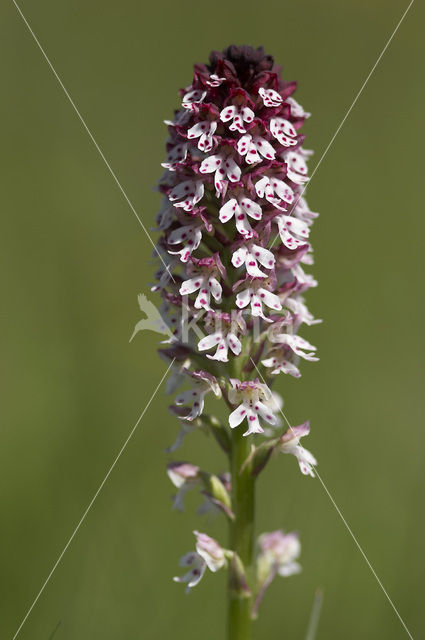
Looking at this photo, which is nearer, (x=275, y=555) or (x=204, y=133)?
(x=204, y=133)

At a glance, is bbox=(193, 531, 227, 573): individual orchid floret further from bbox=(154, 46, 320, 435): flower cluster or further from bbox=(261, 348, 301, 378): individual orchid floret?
bbox=(261, 348, 301, 378): individual orchid floret

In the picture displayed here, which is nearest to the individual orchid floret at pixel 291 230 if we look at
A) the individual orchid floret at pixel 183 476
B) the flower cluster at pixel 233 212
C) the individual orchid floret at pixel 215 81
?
the flower cluster at pixel 233 212

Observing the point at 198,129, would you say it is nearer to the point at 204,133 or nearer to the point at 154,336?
the point at 204,133

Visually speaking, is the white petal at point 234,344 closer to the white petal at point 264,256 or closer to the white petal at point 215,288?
the white petal at point 215,288

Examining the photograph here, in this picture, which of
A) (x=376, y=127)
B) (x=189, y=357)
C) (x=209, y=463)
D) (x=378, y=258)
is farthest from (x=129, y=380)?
(x=376, y=127)

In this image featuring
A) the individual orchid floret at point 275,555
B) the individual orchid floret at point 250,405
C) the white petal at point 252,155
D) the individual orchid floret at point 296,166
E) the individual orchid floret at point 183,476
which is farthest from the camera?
the individual orchid floret at point 275,555

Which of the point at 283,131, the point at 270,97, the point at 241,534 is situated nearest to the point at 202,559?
the point at 241,534
